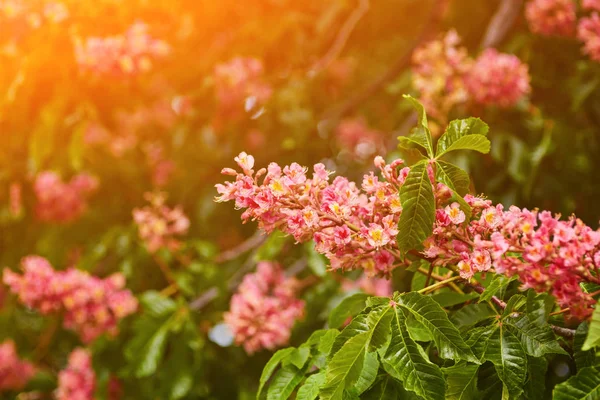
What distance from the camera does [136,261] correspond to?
3.07 m

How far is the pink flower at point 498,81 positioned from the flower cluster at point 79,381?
2.23m

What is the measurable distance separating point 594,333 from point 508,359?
0.20m

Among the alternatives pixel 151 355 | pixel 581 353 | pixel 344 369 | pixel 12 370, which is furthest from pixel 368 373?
pixel 12 370

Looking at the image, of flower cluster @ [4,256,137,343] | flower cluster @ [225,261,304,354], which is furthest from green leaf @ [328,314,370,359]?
flower cluster @ [4,256,137,343]

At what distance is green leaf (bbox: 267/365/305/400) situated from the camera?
1168 mm

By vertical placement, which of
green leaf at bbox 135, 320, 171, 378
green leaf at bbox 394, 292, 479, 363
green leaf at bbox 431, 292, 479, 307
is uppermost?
green leaf at bbox 394, 292, 479, 363

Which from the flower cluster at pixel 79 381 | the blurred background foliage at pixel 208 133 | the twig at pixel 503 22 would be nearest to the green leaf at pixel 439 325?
the blurred background foliage at pixel 208 133

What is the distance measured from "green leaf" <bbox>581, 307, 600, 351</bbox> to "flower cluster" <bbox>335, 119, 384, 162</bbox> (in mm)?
2806

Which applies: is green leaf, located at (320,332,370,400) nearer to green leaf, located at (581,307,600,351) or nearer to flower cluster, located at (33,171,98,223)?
green leaf, located at (581,307,600,351)

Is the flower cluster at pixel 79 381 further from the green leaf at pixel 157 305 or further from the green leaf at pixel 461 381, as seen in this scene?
the green leaf at pixel 461 381

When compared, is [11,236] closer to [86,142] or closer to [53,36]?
[86,142]

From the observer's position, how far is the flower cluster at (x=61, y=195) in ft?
11.8

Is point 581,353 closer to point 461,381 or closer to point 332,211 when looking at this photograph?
point 461,381

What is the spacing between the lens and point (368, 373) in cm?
99
